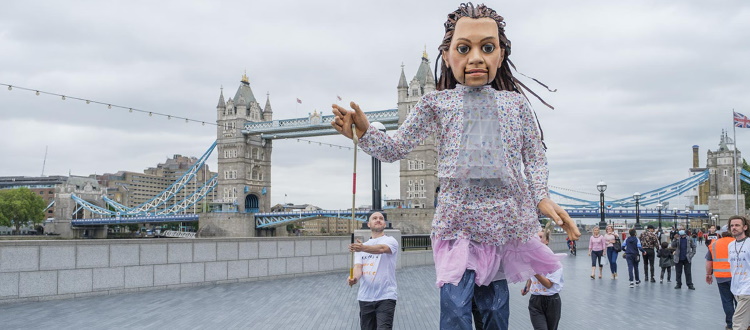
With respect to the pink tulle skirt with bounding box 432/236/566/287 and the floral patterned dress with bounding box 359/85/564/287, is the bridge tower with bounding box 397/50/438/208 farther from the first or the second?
the pink tulle skirt with bounding box 432/236/566/287

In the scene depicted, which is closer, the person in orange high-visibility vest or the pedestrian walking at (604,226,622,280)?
the person in orange high-visibility vest

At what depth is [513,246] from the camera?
336 cm

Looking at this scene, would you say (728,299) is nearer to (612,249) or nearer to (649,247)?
(649,247)

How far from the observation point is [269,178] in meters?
91.2

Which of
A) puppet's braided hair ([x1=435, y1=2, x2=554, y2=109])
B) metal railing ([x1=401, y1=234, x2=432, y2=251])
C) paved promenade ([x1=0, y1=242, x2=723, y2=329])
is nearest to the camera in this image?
puppet's braided hair ([x1=435, y1=2, x2=554, y2=109])

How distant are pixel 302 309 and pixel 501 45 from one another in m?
5.81

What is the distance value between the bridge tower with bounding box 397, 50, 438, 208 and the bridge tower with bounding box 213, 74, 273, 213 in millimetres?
24509

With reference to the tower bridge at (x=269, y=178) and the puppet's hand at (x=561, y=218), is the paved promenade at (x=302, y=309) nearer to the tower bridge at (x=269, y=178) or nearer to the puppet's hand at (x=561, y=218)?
the puppet's hand at (x=561, y=218)

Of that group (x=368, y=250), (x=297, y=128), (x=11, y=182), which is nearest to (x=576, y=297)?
(x=368, y=250)

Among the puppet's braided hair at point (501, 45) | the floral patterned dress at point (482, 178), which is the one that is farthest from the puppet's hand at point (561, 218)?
the puppet's braided hair at point (501, 45)

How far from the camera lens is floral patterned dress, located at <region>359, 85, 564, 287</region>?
128 inches

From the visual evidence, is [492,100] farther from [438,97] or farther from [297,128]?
[297,128]

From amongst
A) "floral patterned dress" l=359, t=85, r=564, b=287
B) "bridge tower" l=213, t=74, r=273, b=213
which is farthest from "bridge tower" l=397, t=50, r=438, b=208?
"floral patterned dress" l=359, t=85, r=564, b=287

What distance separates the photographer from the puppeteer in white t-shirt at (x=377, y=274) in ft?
17.0
